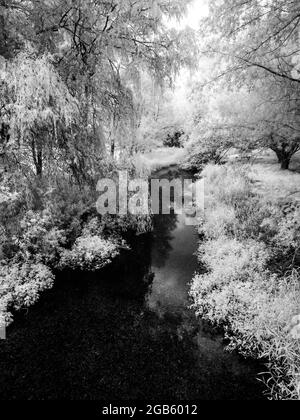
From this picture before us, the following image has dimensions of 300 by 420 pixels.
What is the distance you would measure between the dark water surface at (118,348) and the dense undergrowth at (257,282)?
438mm

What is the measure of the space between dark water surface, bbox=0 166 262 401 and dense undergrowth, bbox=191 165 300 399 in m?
0.44

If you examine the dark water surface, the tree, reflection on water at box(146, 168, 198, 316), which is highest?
the tree

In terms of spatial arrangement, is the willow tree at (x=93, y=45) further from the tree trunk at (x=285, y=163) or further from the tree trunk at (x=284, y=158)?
the tree trunk at (x=285, y=163)

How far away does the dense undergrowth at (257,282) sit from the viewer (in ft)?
17.7

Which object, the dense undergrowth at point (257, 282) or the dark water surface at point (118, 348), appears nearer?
the dark water surface at point (118, 348)

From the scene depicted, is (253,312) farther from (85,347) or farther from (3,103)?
(3,103)

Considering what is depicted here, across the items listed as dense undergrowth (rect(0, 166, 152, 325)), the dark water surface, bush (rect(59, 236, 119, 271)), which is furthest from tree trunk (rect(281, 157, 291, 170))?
bush (rect(59, 236, 119, 271))

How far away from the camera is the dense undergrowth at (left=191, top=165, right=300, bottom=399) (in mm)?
5406

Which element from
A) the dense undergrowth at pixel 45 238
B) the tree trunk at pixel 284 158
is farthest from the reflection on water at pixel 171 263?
the tree trunk at pixel 284 158

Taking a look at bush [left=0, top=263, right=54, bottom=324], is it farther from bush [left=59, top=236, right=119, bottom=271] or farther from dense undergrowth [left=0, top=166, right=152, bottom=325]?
bush [left=59, top=236, right=119, bottom=271]

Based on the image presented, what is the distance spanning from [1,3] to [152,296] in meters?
7.28
